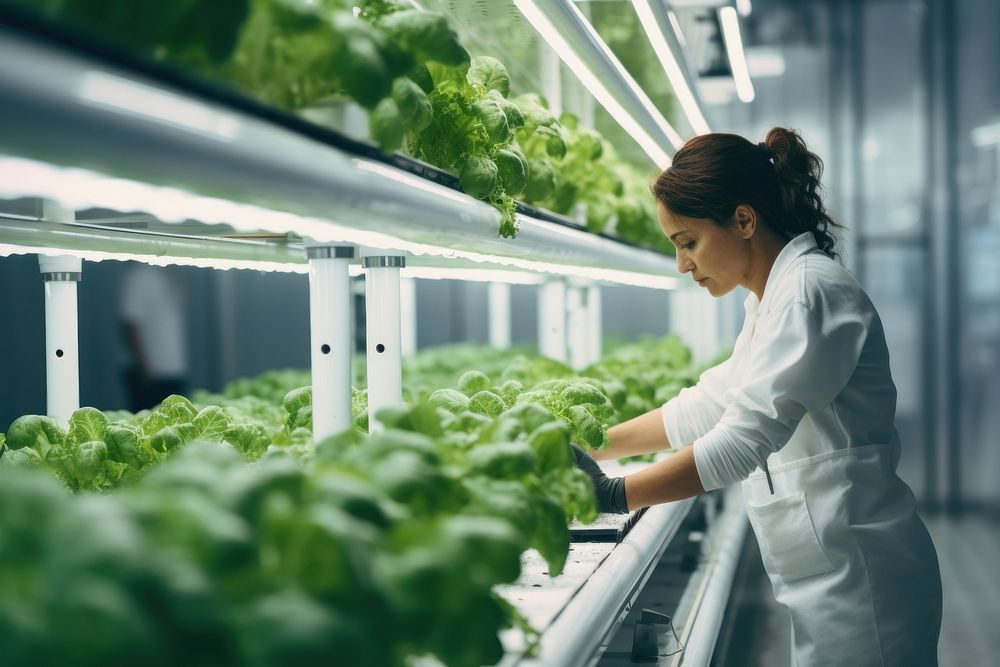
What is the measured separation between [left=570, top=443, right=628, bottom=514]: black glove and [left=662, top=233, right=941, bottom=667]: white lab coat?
176 millimetres

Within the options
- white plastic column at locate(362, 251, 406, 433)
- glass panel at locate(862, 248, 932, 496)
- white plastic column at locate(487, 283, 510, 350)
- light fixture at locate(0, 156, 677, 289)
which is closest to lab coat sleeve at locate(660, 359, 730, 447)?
white plastic column at locate(362, 251, 406, 433)

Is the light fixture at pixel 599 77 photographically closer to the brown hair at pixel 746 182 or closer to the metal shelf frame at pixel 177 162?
the brown hair at pixel 746 182

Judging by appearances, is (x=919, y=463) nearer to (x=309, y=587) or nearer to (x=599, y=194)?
(x=599, y=194)

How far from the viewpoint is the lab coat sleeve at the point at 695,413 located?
2.63 m

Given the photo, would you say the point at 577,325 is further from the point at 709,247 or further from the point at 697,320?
the point at 697,320

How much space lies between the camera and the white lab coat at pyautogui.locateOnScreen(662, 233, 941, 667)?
2.00 m

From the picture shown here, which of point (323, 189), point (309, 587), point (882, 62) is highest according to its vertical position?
point (882, 62)

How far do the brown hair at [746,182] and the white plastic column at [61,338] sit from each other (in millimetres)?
1370

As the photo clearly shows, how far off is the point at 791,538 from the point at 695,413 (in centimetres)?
51

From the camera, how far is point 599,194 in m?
3.19

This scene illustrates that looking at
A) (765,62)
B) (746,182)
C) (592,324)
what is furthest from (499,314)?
(746,182)

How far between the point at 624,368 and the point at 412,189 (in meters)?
2.40

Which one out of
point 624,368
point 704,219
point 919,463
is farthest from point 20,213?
point 919,463

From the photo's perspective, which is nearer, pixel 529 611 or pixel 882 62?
pixel 529 611
